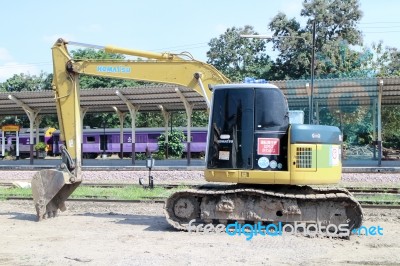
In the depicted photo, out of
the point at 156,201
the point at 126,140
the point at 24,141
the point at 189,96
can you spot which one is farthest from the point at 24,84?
the point at 156,201

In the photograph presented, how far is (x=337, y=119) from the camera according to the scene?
35000mm

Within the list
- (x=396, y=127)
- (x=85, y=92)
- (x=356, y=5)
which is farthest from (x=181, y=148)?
(x=356, y=5)

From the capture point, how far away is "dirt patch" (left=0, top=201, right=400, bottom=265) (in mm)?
7805

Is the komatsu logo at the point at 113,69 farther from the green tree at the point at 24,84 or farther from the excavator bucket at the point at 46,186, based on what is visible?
the green tree at the point at 24,84

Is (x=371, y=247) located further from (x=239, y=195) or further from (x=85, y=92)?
(x=85, y=92)

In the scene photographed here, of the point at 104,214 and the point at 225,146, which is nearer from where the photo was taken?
the point at 225,146

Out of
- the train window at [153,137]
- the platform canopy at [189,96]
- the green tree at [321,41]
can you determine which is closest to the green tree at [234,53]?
the green tree at [321,41]

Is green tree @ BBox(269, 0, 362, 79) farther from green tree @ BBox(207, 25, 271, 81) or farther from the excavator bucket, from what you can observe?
the excavator bucket

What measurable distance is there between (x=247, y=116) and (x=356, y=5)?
49549 millimetres

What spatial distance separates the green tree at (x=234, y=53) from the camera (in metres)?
63.1

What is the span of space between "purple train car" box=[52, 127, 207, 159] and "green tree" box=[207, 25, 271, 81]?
16.6m

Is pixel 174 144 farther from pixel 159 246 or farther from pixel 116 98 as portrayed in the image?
pixel 159 246

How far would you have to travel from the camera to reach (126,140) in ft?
161

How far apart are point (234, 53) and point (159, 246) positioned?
186 ft
